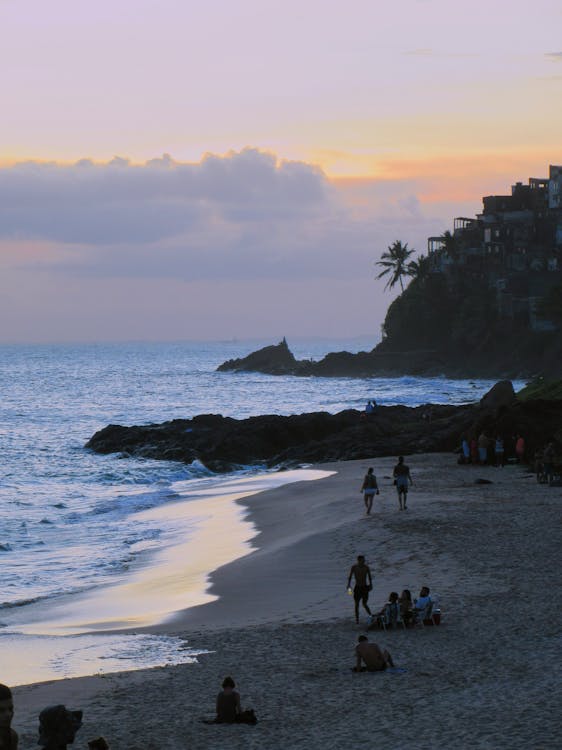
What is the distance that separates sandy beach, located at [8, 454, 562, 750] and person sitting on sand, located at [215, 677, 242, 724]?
5.9 inches

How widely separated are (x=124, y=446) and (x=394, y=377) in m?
77.3

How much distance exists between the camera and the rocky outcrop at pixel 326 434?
137ft

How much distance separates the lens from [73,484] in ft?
156

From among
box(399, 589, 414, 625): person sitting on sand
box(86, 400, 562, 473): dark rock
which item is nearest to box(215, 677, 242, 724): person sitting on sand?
box(399, 589, 414, 625): person sitting on sand

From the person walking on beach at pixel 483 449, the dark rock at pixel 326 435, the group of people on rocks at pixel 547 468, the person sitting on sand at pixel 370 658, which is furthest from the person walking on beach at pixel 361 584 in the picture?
the person walking on beach at pixel 483 449

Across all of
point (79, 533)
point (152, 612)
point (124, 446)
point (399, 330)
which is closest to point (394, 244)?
point (399, 330)

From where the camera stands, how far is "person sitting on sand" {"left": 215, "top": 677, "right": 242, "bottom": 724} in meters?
13.0

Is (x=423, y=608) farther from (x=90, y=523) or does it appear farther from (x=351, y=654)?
(x=90, y=523)

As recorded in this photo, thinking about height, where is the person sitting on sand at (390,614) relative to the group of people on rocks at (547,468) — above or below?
below

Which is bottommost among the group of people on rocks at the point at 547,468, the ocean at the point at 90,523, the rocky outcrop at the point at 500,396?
the ocean at the point at 90,523

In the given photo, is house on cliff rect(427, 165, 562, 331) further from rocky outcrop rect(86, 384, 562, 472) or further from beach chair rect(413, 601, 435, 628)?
beach chair rect(413, 601, 435, 628)

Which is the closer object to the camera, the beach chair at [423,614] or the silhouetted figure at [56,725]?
the silhouetted figure at [56,725]

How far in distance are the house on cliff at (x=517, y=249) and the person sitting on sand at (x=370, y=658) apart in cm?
10210

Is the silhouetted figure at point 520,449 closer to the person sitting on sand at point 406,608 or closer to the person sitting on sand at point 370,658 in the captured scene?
the person sitting on sand at point 406,608
